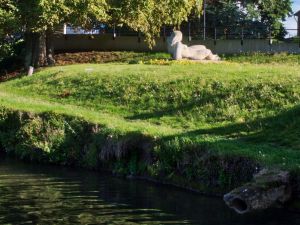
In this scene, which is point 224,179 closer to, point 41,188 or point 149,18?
point 41,188

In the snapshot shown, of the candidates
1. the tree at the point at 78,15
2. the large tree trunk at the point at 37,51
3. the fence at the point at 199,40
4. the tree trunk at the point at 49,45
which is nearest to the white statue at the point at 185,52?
the tree at the point at 78,15

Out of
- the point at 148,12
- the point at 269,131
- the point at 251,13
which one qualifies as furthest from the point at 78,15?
the point at 269,131

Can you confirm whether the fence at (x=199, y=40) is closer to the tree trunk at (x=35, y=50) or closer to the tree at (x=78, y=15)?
the tree at (x=78, y=15)

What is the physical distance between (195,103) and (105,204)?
9039mm

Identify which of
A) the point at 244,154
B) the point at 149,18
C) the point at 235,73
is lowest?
the point at 244,154

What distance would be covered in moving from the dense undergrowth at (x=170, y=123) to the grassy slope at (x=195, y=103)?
3cm

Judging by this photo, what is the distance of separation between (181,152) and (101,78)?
13.6 m

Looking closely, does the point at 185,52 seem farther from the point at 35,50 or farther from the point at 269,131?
the point at 269,131

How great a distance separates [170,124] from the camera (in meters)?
21.4

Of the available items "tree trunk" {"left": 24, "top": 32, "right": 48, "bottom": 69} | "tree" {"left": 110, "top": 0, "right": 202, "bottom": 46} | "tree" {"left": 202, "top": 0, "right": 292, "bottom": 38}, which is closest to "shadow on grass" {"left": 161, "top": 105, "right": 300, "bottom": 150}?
"tree" {"left": 110, "top": 0, "right": 202, "bottom": 46}

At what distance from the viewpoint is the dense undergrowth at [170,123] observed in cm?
1647

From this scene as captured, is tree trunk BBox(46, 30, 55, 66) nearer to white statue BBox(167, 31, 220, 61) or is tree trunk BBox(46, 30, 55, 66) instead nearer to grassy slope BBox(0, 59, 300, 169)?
white statue BBox(167, 31, 220, 61)

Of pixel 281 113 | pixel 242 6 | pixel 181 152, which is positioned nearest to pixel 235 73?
pixel 281 113

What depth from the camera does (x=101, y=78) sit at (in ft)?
98.3
